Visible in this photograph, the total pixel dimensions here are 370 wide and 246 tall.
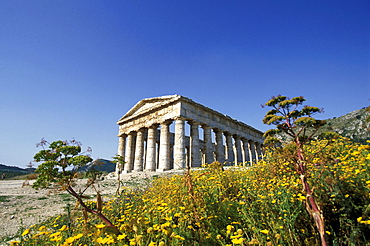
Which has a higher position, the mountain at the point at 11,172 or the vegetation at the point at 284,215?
the mountain at the point at 11,172

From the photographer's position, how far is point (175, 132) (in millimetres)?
20453

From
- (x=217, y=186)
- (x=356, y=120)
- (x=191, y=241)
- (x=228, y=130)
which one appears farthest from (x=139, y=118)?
(x=356, y=120)

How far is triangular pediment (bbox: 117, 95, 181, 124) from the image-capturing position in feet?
70.4

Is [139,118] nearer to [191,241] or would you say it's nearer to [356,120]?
[191,241]

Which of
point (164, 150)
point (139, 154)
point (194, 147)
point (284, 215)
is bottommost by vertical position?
point (284, 215)

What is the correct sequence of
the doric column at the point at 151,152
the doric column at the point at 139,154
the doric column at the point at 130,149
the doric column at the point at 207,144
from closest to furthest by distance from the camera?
the doric column at the point at 151,152, the doric column at the point at 207,144, the doric column at the point at 139,154, the doric column at the point at 130,149

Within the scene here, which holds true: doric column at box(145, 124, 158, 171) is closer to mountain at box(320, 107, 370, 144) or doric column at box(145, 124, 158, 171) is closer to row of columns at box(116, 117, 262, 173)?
row of columns at box(116, 117, 262, 173)

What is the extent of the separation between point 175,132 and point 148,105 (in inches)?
269

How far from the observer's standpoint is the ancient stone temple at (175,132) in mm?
20281

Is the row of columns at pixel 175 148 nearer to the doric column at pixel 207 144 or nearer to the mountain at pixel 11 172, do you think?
the doric column at pixel 207 144

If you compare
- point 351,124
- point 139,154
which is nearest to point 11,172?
point 139,154

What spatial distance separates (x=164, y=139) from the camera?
21578 millimetres

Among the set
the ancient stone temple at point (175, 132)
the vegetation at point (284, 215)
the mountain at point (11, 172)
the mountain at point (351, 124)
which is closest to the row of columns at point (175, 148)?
the ancient stone temple at point (175, 132)

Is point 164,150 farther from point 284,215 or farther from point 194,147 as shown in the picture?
point 284,215
